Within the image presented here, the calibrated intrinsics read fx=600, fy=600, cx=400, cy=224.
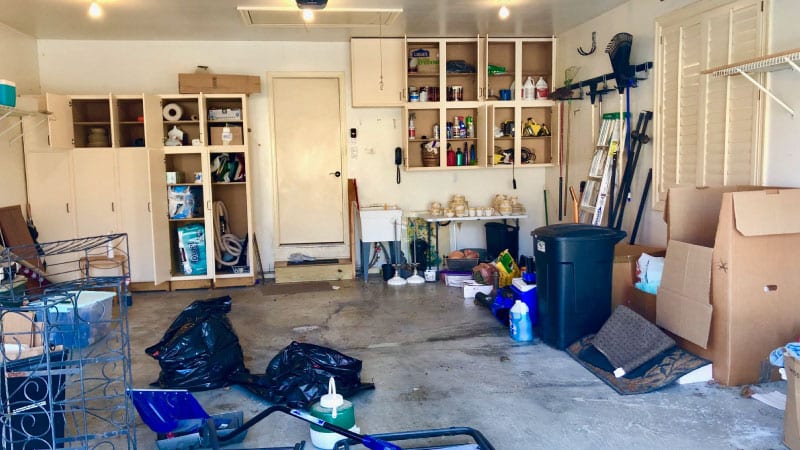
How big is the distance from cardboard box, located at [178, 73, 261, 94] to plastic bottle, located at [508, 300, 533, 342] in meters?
3.95

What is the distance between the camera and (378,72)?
7047mm

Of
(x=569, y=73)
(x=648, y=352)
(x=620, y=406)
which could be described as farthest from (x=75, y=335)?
(x=569, y=73)

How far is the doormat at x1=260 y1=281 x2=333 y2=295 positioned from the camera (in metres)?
6.59

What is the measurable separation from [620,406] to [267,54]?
5629 mm

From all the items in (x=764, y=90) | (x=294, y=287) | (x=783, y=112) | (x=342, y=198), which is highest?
(x=764, y=90)

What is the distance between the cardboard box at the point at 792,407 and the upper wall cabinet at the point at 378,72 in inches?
200

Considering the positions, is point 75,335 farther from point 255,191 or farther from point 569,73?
point 569,73

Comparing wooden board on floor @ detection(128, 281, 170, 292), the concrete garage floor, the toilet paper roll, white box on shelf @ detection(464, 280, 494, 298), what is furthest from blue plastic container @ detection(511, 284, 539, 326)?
the toilet paper roll

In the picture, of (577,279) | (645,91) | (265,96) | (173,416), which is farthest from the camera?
(265,96)

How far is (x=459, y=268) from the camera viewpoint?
A: 704 cm

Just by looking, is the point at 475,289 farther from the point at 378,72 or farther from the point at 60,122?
the point at 60,122

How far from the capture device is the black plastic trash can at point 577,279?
4289 millimetres

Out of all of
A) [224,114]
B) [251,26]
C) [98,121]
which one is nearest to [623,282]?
[251,26]

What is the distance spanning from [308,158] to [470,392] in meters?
4.40
